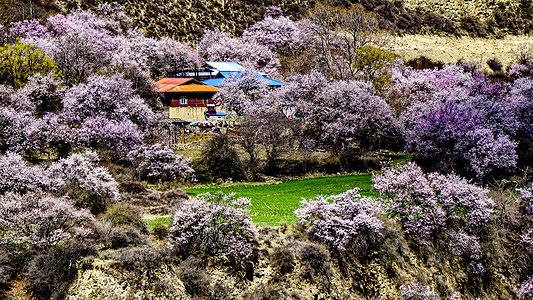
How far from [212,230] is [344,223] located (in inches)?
232

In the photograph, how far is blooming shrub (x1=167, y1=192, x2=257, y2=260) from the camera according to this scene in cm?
1956

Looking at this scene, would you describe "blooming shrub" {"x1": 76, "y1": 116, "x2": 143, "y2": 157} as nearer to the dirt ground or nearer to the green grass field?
the green grass field

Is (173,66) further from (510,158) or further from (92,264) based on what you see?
(92,264)

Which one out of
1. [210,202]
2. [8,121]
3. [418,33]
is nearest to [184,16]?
[418,33]

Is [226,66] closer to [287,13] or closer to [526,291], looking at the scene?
[287,13]

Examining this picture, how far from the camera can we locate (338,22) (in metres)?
57.2

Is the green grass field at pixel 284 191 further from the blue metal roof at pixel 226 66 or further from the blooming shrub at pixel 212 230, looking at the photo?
the blue metal roof at pixel 226 66

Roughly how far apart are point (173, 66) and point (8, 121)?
34.4 m

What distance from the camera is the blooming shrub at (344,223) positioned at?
21625 millimetres

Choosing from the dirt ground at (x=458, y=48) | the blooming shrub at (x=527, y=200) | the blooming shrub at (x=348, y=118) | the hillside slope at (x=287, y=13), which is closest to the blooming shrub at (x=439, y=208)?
the blooming shrub at (x=527, y=200)

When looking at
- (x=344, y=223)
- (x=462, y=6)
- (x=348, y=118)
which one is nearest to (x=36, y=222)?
(x=344, y=223)

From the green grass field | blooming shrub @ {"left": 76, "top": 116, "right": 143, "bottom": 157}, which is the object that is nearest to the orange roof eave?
blooming shrub @ {"left": 76, "top": 116, "right": 143, "bottom": 157}

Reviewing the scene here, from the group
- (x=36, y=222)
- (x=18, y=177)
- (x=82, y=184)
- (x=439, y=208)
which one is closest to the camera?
(x=36, y=222)

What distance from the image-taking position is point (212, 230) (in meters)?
19.7
